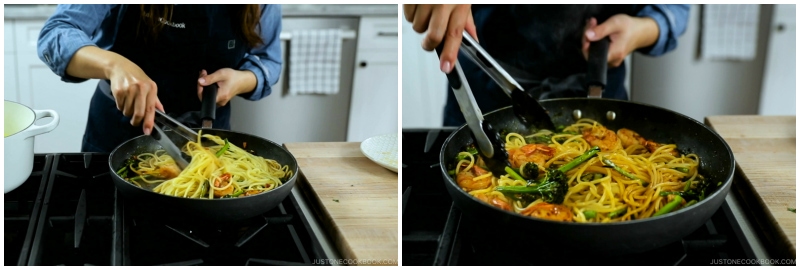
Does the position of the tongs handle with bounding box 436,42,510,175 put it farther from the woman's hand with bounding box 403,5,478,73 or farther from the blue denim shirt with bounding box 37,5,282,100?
the blue denim shirt with bounding box 37,5,282,100

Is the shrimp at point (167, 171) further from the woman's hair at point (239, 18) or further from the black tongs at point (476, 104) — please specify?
the black tongs at point (476, 104)

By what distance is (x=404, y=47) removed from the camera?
5.58 feet

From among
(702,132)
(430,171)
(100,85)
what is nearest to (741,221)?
(702,132)

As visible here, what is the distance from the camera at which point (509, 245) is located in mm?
1319

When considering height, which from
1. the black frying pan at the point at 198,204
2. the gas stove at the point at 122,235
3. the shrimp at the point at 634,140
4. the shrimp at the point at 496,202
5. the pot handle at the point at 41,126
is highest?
the pot handle at the point at 41,126

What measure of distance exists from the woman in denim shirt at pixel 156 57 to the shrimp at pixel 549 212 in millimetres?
633

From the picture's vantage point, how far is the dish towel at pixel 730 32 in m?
1.77

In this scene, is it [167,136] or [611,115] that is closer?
[167,136]

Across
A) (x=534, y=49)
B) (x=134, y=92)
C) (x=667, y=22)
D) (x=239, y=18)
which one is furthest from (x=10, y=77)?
(x=667, y=22)

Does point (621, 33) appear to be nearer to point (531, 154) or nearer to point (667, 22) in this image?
point (667, 22)

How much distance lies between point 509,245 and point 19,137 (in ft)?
3.18

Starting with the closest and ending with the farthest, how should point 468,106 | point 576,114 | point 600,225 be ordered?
point 600,225
point 468,106
point 576,114

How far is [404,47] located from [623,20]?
536mm

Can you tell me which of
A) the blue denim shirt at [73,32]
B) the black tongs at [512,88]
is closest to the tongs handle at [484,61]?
the black tongs at [512,88]
